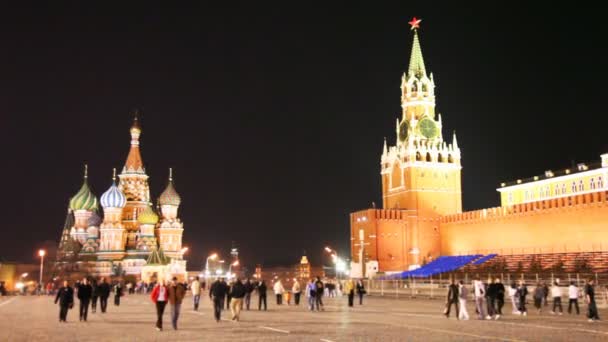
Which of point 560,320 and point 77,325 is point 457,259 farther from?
point 77,325

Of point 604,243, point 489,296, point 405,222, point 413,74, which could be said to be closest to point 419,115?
point 413,74

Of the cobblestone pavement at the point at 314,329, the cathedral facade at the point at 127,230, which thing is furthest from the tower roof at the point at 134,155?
the cobblestone pavement at the point at 314,329

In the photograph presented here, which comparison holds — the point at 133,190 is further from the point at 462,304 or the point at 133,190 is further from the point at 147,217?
the point at 462,304

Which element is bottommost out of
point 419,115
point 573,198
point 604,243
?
point 604,243

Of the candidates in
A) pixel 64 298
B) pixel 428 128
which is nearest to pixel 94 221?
pixel 428 128

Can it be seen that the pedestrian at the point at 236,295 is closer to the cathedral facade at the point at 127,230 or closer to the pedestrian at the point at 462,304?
the pedestrian at the point at 462,304

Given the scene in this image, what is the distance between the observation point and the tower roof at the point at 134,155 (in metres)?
79.4

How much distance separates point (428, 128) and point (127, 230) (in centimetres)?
3545

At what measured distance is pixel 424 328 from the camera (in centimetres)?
1588

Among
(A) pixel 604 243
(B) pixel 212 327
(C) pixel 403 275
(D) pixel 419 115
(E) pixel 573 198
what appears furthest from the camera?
(D) pixel 419 115

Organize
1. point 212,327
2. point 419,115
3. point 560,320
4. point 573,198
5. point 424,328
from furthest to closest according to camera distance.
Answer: point 419,115
point 573,198
point 560,320
point 212,327
point 424,328

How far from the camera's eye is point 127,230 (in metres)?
77.2

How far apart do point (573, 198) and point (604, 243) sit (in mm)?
4512

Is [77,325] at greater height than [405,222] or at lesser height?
lesser
